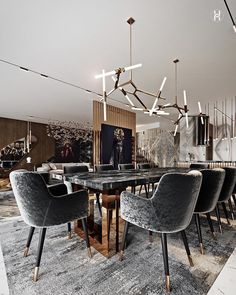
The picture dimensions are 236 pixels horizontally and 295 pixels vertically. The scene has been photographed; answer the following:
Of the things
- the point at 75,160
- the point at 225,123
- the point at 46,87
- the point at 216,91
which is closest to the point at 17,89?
the point at 46,87

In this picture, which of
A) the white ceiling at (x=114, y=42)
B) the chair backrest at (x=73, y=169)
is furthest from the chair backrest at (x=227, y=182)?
the chair backrest at (x=73, y=169)

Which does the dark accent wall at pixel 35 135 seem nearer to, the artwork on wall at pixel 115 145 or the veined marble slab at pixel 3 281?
the artwork on wall at pixel 115 145

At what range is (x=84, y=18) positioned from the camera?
6.82 feet

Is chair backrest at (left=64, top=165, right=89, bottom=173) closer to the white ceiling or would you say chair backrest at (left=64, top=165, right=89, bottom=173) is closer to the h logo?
the white ceiling

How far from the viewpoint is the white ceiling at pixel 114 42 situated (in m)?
1.94

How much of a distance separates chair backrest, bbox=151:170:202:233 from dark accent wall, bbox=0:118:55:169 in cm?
767

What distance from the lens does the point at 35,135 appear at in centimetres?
865

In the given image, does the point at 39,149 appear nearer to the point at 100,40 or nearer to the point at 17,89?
the point at 17,89

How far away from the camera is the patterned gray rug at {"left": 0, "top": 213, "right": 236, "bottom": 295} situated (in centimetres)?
140

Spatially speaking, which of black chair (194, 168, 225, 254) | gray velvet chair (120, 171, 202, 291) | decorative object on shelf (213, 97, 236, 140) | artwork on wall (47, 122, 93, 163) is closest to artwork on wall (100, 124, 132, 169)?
decorative object on shelf (213, 97, 236, 140)

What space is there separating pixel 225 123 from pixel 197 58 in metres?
5.56

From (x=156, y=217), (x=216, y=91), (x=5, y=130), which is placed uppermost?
(x=216, y=91)

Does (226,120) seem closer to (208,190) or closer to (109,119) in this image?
(109,119)

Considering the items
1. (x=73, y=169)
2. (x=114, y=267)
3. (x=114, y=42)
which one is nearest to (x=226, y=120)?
(x=114, y=42)
